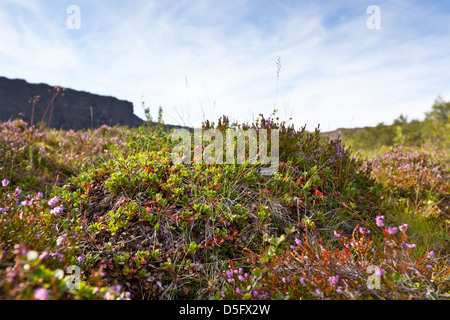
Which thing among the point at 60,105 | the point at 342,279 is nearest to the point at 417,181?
the point at 342,279

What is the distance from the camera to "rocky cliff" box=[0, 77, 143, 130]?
7194cm

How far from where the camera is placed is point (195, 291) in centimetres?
278

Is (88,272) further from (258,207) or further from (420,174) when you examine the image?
(420,174)

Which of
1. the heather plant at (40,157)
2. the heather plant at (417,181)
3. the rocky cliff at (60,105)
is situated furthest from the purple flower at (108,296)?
the rocky cliff at (60,105)

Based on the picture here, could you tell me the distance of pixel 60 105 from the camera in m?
76.9

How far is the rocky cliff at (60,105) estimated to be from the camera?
71938 millimetres

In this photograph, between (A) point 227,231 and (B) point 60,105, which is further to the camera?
(B) point 60,105

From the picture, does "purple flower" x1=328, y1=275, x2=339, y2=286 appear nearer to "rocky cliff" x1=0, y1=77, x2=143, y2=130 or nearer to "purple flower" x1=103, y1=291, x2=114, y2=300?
"purple flower" x1=103, y1=291, x2=114, y2=300

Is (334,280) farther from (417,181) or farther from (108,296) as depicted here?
(417,181)

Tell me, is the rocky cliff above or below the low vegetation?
above

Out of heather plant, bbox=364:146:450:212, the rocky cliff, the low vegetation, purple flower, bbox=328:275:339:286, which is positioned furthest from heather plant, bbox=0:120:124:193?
the rocky cliff

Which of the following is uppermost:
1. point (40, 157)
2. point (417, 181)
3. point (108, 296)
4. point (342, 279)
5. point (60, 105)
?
point (60, 105)

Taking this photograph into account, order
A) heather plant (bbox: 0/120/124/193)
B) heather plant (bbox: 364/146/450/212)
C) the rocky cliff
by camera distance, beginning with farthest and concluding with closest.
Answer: the rocky cliff, heather plant (bbox: 364/146/450/212), heather plant (bbox: 0/120/124/193)
